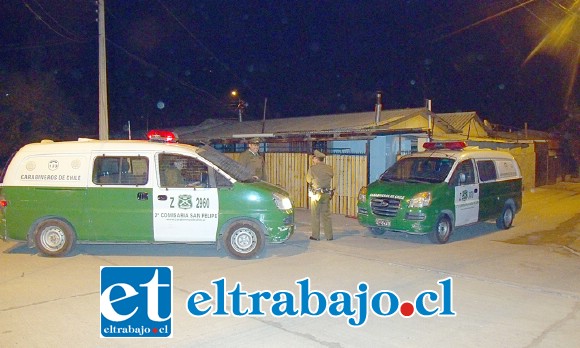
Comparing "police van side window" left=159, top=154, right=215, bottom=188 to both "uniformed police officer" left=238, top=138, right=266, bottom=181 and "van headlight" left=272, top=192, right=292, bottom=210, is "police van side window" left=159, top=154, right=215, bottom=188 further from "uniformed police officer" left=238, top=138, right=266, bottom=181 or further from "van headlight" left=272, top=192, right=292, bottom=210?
"uniformed police officer" left=238, top=138, right=266, bottom=181

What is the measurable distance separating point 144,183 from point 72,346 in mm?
4118

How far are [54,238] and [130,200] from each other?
58.4 inches

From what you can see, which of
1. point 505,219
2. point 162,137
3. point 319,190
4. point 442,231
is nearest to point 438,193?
point 442,231

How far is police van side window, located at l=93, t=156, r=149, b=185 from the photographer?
895cm

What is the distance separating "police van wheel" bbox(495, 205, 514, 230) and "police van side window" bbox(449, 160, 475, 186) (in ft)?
5.86

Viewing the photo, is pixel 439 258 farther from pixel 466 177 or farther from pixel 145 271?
pixel 145 271

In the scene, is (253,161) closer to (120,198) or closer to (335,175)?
(120,198)

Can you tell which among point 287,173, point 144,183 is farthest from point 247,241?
point 287,173

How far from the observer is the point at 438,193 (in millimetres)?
10383

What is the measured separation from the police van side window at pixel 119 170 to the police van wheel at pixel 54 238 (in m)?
0.96

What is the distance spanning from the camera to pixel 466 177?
440 inches

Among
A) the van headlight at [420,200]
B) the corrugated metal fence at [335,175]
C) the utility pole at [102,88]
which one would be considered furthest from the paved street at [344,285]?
the utility pole at [102,88]

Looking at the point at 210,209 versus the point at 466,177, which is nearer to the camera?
the point at 210,209

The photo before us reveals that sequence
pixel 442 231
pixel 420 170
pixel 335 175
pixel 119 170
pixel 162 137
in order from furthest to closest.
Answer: pixel 335 175
pixel 420 170
pixel 442 231
pixel 162 137
pixel 119 170
